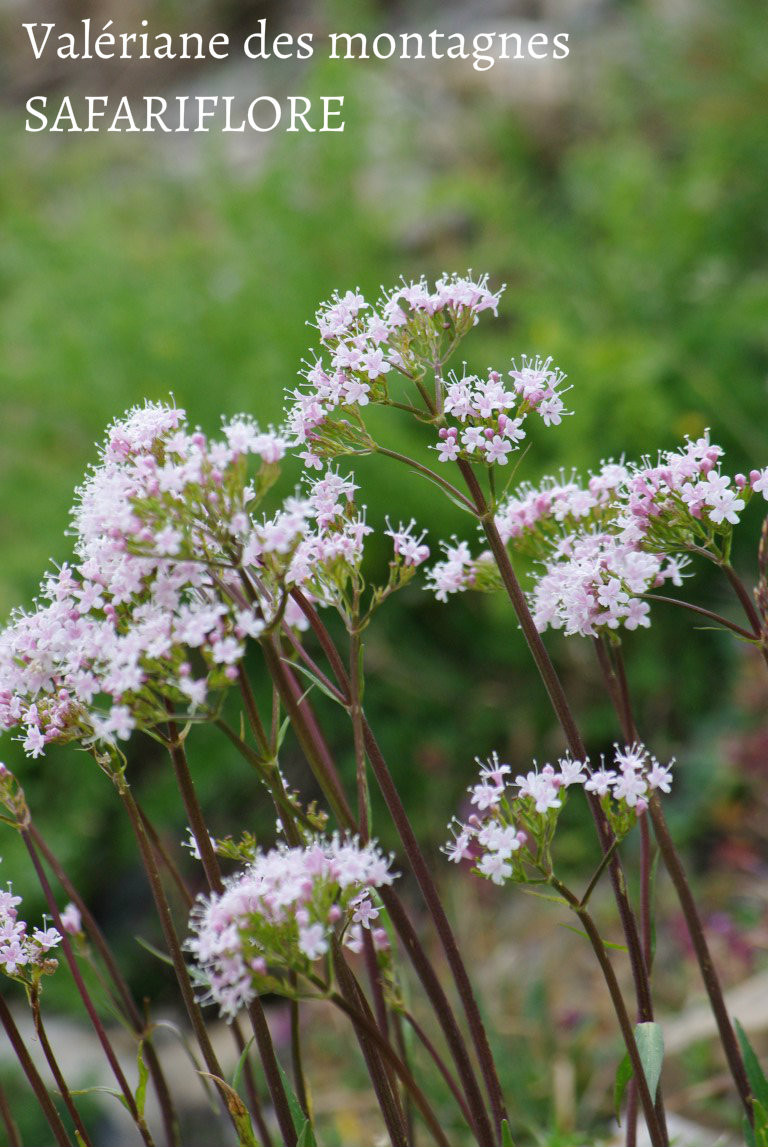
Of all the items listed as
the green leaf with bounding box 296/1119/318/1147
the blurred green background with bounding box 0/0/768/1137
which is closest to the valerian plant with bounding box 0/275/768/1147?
the green leaf with bounding box 296/1119/318/1147

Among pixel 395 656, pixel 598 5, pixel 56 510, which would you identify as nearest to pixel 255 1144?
pixel 395 656

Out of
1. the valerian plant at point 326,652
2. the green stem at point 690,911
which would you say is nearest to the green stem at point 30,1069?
the valerian plant at point 326,652

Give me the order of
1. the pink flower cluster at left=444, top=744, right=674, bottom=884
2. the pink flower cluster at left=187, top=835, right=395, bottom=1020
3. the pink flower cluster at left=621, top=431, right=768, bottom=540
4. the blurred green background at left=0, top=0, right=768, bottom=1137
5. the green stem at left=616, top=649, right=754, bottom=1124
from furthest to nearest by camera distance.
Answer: the blurred green background at left=0, top=0, right=768, bottom=1137, the green stem at left=616, top=649, right=754, bottom=1124, the pink flower cluster at left=621, top=431, right=768, bottom=540, the pink flower cluster at left=444, top=744, right=674, bottom=884, the pink flower cluster at left=187, top=835, right=395, bottom=1020

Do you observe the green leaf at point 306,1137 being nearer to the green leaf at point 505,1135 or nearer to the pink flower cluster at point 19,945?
the green leaf at point 505,1135

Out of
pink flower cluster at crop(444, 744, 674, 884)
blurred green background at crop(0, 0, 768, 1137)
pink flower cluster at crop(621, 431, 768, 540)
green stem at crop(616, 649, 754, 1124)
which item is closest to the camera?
pink flower cluster at crop(444, 744, 674, 884)

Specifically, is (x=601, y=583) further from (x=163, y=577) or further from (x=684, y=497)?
(x=163, y=577)

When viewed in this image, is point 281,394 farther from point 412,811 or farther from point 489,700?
point 412,811

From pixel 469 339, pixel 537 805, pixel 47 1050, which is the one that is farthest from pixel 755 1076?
pixel 469 339

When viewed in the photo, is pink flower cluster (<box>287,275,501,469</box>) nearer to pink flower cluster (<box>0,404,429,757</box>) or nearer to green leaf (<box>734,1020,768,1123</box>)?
pink flower cluster (<box>0,404,429,757</box>)
